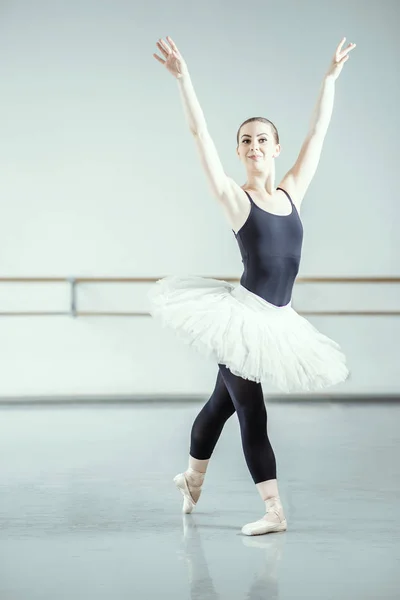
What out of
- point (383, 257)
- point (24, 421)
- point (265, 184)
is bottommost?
point (24, 421)

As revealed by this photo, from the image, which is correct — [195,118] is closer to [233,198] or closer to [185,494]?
[233,198]

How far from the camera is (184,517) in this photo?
2.32 m

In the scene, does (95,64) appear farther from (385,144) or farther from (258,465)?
(258,465)

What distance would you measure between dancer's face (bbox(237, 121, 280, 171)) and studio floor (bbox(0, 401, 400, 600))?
97cm

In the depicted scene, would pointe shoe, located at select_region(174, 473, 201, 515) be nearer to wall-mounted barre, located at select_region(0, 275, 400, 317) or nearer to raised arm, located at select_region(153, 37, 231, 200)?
raised arm, located at select_region(153, 37, 231, 200)

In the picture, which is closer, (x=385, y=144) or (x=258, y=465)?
(x=258, y=465)

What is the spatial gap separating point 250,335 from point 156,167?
111 inches

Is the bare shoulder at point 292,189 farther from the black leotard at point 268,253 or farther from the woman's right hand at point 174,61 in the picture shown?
the woman's right hand at point 174,61

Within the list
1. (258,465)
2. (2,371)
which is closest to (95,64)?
(2,371)


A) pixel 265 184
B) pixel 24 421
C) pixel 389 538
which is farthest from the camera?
pixel 24 421

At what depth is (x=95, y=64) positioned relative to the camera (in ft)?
15.6

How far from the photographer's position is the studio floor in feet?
5.81

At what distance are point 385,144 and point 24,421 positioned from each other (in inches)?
99.2

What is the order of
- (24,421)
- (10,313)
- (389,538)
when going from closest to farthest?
(389,538), (24,421), (10,313)
